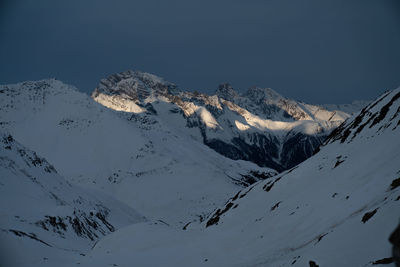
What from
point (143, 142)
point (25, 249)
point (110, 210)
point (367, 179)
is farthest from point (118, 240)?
point (143, 142)

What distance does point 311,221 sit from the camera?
2634 centimetres

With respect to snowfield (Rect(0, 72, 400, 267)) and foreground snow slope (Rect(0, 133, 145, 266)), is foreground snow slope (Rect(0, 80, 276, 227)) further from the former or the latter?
→ foreground snow slope (Rect(0, 133, 145, 266))

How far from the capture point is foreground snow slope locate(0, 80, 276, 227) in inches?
5330

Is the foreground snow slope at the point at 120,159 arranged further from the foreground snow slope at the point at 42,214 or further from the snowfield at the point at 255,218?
the foreground snow slope at the point at 42,214

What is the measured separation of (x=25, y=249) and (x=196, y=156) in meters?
152

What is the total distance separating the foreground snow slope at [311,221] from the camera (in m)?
18.1

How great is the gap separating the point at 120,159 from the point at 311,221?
144483 millimetres

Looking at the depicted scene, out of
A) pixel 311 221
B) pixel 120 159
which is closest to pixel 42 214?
pixel 311 221

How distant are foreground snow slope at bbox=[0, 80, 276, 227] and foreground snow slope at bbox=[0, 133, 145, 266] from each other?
96.1 feet

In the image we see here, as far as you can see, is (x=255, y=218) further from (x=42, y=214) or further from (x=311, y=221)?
(x=42, y=214)

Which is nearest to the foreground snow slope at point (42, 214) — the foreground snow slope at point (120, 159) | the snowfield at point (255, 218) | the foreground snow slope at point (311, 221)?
the snowfield at point (255, 218)

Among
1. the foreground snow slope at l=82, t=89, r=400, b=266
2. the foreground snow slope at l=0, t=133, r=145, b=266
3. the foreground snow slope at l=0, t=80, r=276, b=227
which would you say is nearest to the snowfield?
the foreground snow slope at l=82, t=89, r=400, b=266

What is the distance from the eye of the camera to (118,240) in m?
41.3

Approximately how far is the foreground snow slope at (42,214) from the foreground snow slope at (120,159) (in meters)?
29.3
